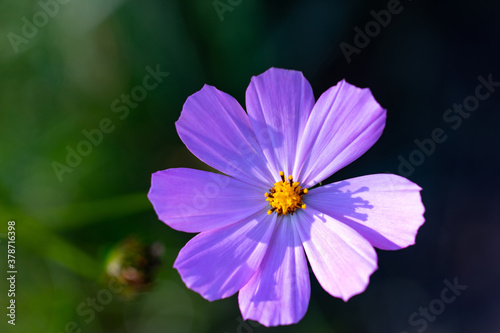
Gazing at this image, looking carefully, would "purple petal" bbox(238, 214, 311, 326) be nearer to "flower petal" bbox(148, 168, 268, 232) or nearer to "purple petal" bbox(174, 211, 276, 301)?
"purple petal" bbox(174, 211, 276, 301)

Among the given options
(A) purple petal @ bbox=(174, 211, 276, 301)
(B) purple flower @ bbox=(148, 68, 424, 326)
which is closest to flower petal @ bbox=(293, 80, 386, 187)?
(B) purple flower @ bbox=(148, 68, 424, 326)

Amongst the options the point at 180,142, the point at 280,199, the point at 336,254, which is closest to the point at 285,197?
the point at 280,199

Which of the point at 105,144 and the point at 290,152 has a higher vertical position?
the point at 105,144

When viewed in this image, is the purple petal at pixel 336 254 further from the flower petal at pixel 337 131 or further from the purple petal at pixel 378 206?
the flower petal at pixel 337 131

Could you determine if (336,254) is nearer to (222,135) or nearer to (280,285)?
(280,285)

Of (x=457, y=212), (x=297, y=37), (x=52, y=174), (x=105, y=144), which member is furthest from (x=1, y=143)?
(x=457, y=212)

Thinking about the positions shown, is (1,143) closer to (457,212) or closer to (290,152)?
(290,152)
